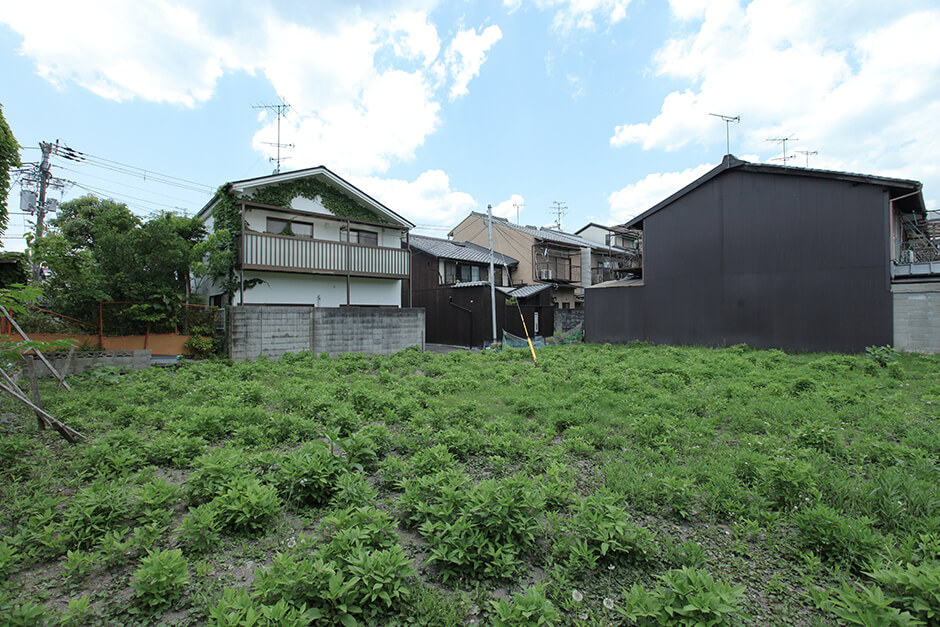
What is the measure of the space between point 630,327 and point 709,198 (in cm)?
493

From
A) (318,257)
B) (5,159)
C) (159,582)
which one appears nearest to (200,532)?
(159,582)

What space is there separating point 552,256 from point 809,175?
41.8 feet

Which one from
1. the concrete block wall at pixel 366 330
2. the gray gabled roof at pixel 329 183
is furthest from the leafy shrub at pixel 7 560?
the gray gabled roof at pixel 329 183

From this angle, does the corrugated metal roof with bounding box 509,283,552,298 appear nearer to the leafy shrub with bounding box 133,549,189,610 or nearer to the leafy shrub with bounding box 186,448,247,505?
the leafy shrub with bounding box 186,448,247,505

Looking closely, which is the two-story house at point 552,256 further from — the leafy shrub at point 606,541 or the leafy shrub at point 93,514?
the leafy shrub at point 93,514

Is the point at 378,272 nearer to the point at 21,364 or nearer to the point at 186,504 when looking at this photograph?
the point at 21,364

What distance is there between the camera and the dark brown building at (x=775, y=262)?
1062 centimetres

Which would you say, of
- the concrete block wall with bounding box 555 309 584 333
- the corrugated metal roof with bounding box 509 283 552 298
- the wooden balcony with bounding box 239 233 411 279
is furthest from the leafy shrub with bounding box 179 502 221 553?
the concrete block wall with bounding box 555 309 584 333

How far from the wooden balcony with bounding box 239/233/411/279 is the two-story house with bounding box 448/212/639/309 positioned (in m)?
10.3

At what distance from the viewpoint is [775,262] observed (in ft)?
39.7

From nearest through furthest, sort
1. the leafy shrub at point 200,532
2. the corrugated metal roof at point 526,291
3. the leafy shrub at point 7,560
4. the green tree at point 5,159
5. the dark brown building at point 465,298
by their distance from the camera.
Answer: the leafy shrub at point 7,560
the leafy shrub at point 200,532
the green tree at point 5,159
the dark brown building at point 465,298
the corrugated metal roof at point 526,291

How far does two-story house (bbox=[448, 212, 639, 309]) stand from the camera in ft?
75.0

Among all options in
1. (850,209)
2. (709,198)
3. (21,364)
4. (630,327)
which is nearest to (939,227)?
(850,209)

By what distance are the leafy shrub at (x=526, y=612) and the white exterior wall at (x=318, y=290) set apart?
1180 centimetres
